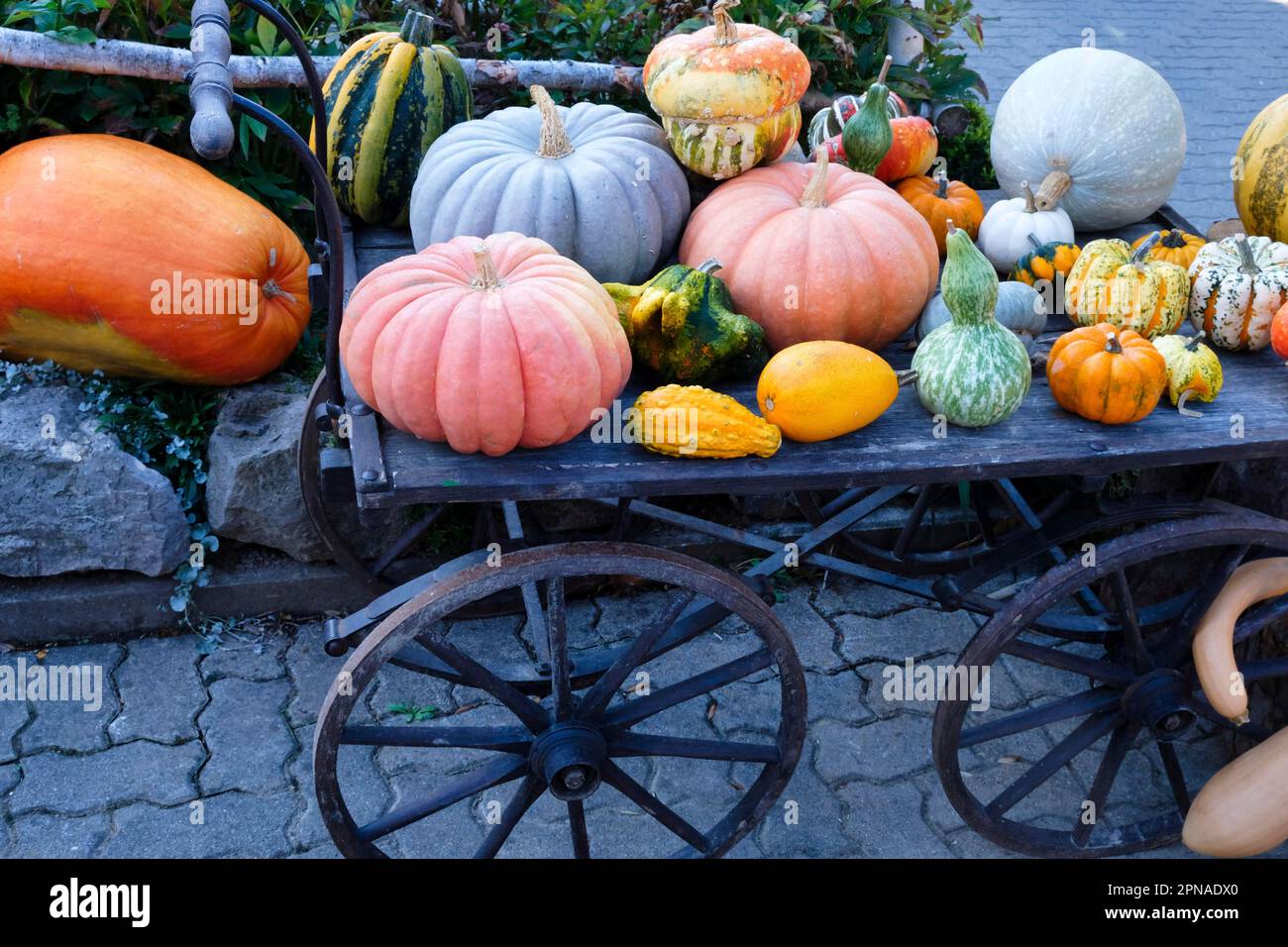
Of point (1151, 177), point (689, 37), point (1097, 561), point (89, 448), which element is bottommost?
point (89, 448)

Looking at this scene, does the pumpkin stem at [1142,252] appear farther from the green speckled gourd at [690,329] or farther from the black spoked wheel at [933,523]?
the green speckled gourd at [690,329]

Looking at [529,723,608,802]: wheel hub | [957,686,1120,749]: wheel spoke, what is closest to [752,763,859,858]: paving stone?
[957,686,1120,749]: wheel spoke

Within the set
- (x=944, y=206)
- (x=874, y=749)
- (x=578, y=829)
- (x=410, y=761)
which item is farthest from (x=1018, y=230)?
(x=410, y=761)

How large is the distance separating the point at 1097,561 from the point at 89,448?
2.37 m

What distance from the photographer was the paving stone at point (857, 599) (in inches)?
133

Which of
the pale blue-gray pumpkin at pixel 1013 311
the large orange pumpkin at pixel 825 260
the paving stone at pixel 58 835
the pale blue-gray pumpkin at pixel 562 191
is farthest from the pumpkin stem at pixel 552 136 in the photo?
the paving stone at pixel 58 835

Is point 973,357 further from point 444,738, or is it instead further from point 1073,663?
point 444,738

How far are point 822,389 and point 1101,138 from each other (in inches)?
52.3

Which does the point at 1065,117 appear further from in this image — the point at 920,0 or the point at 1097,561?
the point at 920,0

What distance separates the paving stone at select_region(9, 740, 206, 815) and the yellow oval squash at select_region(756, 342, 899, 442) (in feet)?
5.51

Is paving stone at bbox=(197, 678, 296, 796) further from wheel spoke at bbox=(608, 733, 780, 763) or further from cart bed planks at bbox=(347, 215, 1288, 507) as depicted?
cart bed planks at bbox=(347, 215, 1288, 507)

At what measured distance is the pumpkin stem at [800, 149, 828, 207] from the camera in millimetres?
2342
